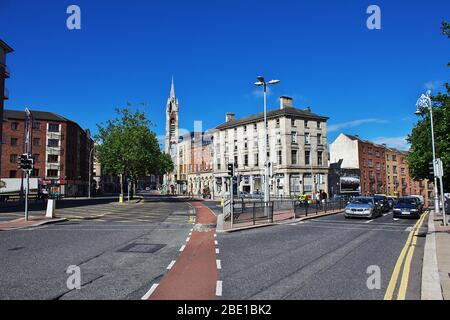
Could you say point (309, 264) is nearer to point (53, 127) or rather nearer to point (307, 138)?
point (307, 138)

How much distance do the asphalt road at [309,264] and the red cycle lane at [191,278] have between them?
31 cm

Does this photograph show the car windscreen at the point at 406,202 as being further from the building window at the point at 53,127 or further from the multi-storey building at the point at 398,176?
the building window at the point at 53,127

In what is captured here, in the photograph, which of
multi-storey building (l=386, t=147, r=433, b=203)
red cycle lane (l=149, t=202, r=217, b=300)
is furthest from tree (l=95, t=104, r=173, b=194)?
multi-storey building (l=386, t=147, r=433, b=203)

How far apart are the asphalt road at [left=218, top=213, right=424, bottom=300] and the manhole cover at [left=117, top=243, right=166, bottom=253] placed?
7.10 feet

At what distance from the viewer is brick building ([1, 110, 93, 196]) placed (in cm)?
6028

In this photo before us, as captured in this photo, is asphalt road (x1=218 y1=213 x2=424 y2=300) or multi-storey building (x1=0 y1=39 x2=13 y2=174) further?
multi-storey building (x1=0 y1=39 x2=13 y2=174)

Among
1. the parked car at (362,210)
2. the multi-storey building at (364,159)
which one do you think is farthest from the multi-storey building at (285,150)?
the parked car at (362,210)

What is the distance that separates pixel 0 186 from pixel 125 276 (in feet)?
156

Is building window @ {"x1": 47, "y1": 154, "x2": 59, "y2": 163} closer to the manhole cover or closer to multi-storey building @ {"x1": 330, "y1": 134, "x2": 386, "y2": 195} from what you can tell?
multi-storey building @ {"x1": 330, "y1": 134, "x2": 386, "y2": 195}

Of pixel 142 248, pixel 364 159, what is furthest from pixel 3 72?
pixel 364 159

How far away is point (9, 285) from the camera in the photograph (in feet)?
22.5

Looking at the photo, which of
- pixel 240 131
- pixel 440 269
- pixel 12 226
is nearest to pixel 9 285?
pixel 440 269

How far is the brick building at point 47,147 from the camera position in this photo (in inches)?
2373
